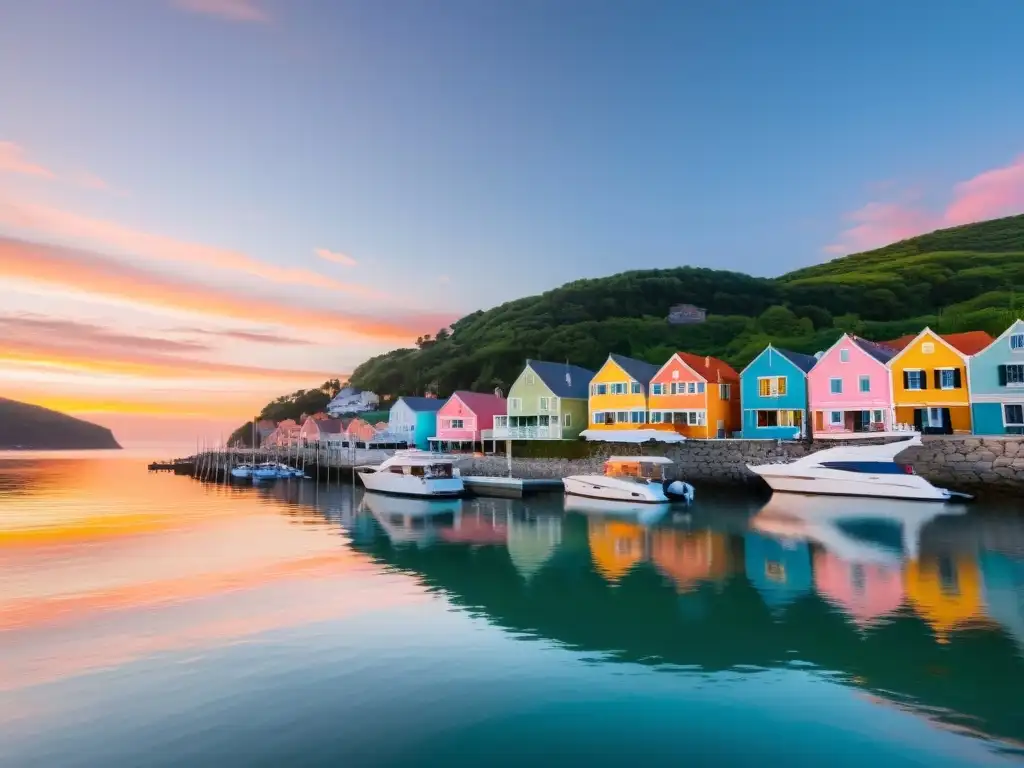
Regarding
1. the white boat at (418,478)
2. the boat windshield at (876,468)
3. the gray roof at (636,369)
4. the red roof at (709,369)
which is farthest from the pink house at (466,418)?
the boat windshield at (876,468)

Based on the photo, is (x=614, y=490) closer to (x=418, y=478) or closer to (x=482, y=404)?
(x=418, y=478)

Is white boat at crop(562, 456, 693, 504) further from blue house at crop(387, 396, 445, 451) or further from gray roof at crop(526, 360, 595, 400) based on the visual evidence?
blue house at crop(387, 396, 445, 451)

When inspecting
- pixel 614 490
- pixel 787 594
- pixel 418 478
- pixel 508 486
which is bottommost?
pixel 787 594

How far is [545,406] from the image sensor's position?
232 ft

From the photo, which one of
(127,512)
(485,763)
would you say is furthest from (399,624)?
(127,512)

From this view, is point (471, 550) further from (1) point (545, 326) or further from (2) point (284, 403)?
(2) point (284, 403)

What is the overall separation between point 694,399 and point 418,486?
27.0m

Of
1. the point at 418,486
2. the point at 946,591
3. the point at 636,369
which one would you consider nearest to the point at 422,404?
the point at 636,369

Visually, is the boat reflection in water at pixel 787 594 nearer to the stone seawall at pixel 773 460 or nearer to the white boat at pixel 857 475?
the white boat at pixel 857 475

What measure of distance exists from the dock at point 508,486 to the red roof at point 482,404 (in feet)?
73.9

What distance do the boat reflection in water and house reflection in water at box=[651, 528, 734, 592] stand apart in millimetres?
98

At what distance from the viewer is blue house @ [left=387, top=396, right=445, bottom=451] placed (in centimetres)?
9231

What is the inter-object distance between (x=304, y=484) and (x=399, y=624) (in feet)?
211

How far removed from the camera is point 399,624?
17.6 meters
